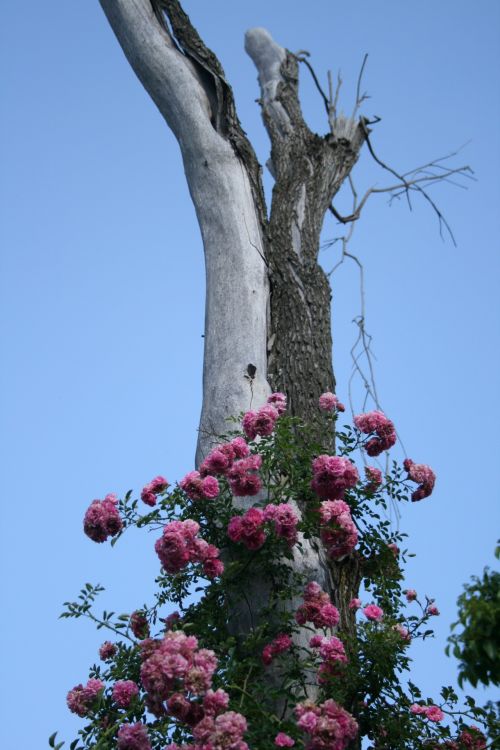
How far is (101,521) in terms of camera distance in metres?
3.47

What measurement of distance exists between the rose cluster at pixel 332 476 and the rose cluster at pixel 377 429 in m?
0.36

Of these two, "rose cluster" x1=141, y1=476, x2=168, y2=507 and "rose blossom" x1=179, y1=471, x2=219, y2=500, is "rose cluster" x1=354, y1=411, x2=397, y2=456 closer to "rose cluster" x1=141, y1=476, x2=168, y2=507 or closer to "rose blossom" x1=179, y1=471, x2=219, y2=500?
"rose blossom" x1=179, y1=471, x2=219, y2=500

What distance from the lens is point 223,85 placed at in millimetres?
4977

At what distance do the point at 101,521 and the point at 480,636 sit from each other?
5.68 feet

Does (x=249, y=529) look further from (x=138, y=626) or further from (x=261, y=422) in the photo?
(x=138, y=626)

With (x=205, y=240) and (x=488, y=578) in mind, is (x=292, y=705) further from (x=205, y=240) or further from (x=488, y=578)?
(x=205, y=240)

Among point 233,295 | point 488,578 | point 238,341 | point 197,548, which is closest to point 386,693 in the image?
point 197,548

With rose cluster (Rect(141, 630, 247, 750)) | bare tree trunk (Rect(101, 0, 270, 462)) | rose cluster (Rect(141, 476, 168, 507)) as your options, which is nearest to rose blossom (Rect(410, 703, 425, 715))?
rose cluster (Rect(141, 630, 247, 750))

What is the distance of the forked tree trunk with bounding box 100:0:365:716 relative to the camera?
4125 millimetres

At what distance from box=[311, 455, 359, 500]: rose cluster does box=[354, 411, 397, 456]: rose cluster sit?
1.17 ft

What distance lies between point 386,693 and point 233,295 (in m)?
2.07

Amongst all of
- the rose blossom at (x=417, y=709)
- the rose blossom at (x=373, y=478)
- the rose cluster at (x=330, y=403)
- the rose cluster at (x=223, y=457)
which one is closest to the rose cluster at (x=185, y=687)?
the rose cluster at (x=223, y=457)

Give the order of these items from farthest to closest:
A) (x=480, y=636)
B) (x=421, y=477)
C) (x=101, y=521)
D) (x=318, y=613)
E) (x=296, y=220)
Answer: (x=296, y=220)
(x=421, y=477)
(x=101, y=521)
(x=318, y=613)
(x=480, y=636)

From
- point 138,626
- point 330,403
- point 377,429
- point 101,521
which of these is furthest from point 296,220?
point 138,626
